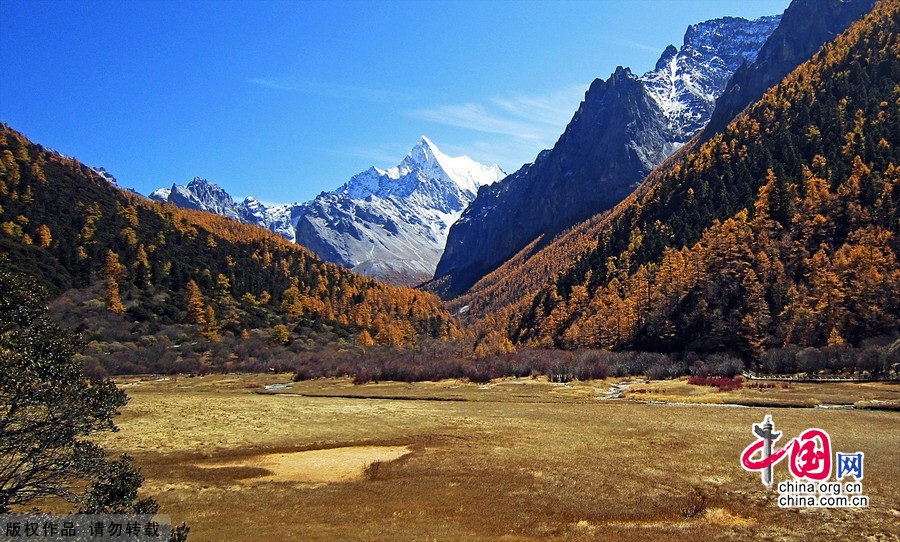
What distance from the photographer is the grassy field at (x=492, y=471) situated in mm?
27844

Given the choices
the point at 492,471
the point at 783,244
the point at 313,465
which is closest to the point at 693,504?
the point at 492,471

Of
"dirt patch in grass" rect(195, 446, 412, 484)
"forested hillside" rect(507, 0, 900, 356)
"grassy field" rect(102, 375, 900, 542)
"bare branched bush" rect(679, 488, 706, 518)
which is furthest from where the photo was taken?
"forested hillside" rect(507, 0, 900, 356)

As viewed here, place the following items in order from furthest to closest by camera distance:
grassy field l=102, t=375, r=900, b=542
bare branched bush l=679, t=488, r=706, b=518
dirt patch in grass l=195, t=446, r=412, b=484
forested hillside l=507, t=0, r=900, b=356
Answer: forested hillside l=507, t=0, r=900, b=356 < dirt patch in grass l=195, t=446, r=412, b=484 < bare branched bush l=679, t=488, r=706, b=518 < grassy field l=102, t=375, r=900, b=542

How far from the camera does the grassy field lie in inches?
1096

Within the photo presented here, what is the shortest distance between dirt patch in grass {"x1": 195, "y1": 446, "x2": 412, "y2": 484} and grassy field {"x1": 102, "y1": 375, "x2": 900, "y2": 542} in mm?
170

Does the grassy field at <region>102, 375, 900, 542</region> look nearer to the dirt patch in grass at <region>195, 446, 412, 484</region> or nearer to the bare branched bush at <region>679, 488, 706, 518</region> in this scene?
the dirt patch in grass at <region>195, 446, 412, 484</region>

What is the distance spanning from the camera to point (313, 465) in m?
42.9

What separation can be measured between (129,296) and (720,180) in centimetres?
22585

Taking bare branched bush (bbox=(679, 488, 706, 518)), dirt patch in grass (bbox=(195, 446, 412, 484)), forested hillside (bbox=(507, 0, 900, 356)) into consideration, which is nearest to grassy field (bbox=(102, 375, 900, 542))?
dirt patch in grass (bbox=(195, 446, 412, 484))

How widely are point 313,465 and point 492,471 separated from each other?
1562 cm

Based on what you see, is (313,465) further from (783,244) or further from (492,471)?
(783,244)

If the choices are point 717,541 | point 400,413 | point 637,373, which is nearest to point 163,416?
point 400,413

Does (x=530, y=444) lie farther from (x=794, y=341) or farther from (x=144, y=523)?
(x=794, y=341)

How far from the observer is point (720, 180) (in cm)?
18275
